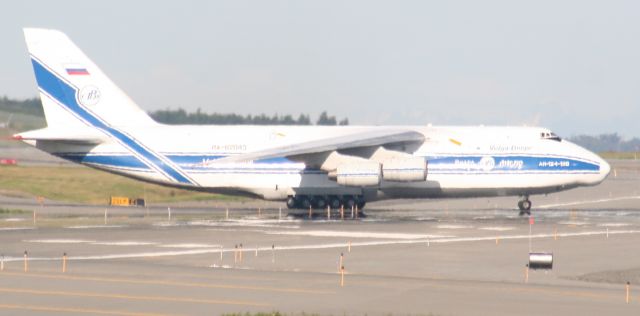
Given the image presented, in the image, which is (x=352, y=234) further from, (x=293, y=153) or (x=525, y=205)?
(x=525, y=205)

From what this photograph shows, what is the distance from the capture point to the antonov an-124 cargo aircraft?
45.4 meters

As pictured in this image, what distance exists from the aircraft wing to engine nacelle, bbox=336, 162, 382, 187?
3.23 feet

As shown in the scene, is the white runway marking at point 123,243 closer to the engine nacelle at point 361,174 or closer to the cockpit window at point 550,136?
the engine nacelle at point 361,174

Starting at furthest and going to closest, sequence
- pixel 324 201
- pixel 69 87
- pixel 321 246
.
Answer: pixel 69 87, pixel 324 201, pixel 321 246

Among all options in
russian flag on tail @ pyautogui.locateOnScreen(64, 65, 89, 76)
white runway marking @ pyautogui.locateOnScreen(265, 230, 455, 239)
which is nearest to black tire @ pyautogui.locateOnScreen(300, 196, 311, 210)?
white runway marking @ pyautogui.locateOnScreen(265, 230, 455, 239)

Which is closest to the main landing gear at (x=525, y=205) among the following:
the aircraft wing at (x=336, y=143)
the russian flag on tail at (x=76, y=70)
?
the aircraft wing at (x=336, y=143)

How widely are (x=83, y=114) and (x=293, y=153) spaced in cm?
977

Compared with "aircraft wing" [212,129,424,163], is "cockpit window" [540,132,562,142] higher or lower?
higher

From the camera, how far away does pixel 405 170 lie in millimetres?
43781

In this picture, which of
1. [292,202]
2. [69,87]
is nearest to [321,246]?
[292,202]

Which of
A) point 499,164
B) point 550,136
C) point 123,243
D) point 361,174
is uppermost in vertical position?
point 550,136

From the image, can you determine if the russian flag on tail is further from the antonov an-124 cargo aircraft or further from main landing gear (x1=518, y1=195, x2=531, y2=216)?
main landing gear (x1=518, y1=195, x2=531, y2=216)

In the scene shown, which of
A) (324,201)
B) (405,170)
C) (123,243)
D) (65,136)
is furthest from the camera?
(324,201)

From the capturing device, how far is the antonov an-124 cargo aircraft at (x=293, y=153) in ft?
149
